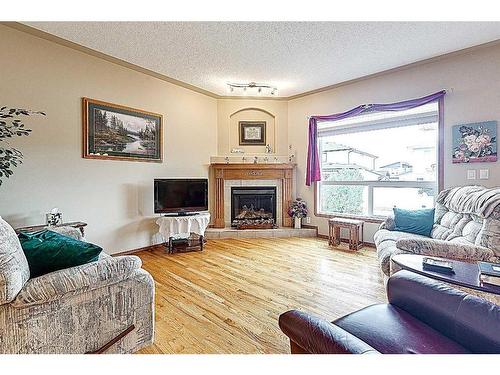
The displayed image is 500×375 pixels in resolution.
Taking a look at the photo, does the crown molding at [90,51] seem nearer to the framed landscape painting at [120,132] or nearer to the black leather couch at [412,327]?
the framed landscape painting at [120,132]

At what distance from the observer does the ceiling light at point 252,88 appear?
4.71 meters

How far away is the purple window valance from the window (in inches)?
6.1

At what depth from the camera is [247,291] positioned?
2.72 metres

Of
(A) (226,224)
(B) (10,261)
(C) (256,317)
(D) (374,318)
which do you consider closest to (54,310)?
(B) (10,261)

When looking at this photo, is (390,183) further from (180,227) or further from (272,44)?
(180,227)

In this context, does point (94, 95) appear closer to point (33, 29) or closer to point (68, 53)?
point (68, 53)

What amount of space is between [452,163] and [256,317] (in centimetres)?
334

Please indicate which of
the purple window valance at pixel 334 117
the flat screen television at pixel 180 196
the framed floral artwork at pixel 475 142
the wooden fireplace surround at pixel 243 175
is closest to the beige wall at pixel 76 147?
the flat screen television at pixel 180 196

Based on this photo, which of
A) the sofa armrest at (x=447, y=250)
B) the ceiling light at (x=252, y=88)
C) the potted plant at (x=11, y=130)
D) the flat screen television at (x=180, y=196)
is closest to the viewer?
the sofa armrest at (x=447, y=250)

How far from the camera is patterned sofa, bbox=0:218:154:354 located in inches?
51.1

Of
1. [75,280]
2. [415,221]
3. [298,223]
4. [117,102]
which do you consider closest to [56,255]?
[75,280]

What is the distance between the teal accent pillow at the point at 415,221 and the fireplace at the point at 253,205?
239 cm

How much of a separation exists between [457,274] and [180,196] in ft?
11.7

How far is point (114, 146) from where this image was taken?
3.86 metres
